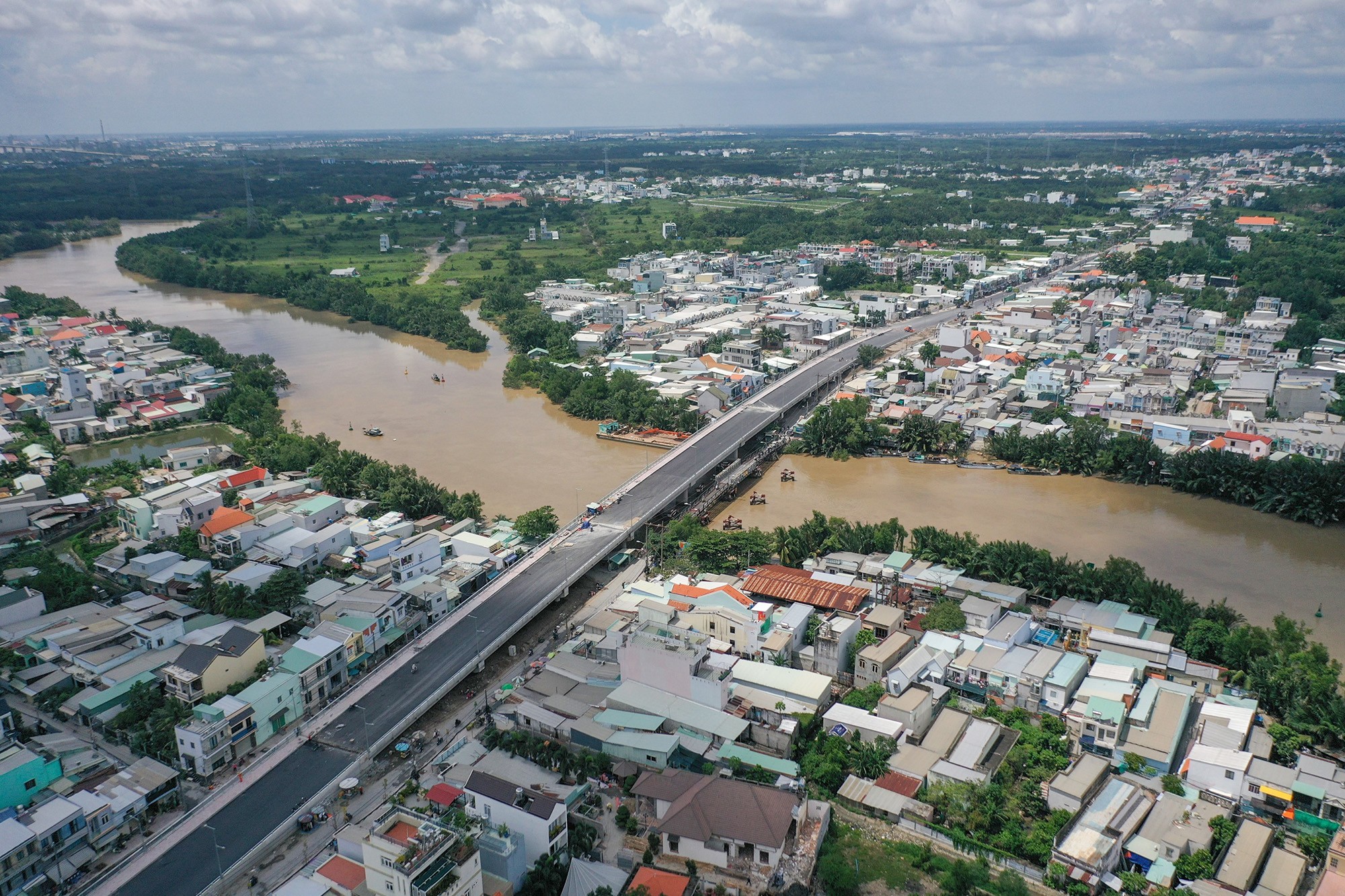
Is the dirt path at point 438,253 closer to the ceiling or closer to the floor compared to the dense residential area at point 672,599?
closer to the ceiling

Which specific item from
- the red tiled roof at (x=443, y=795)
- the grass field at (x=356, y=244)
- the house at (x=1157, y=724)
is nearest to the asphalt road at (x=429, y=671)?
the red tiled roof at (x=443, y=795)

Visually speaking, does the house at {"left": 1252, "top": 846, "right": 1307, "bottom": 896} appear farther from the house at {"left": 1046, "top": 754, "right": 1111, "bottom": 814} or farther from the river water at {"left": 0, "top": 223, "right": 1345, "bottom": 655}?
the river water at {"left": 0, "top": 223, "right": 1345, "bottom": 655}

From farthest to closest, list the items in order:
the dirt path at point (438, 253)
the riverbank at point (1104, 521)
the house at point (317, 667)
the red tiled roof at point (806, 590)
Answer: the dirt path at point (438, 253) < the riverbank at point (1104, 521) < the red tiled roof at point (806, 590) < the house at point (317, 667)

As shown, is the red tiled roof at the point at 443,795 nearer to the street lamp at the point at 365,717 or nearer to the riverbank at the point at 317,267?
the street lamp at the point at 365,717

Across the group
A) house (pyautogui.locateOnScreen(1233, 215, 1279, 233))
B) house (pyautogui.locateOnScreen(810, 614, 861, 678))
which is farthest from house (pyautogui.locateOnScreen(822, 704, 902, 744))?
house (pyautogui.locateOnScreen(1233, 215, 1279, 233))

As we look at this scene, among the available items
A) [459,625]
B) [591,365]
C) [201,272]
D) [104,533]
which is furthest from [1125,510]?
[201,272]

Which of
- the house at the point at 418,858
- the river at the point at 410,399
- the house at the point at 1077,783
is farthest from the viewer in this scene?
the river at the point at 410,399

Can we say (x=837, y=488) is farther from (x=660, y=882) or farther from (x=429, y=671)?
(x=660, y=882)

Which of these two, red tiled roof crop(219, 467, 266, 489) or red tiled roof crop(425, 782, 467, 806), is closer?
red tiled roof crop(425, 782, 467, 806)
